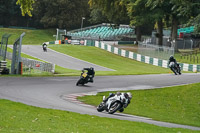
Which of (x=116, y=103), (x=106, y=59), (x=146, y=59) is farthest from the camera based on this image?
(x=106, y=59)

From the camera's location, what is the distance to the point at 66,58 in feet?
184

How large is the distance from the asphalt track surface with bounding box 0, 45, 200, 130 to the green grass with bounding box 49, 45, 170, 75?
17.4m

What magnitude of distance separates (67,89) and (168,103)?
228 inches

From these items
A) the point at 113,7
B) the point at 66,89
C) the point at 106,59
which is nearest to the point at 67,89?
the point at 66,89

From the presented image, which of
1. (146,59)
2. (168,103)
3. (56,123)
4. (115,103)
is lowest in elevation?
(168,103)

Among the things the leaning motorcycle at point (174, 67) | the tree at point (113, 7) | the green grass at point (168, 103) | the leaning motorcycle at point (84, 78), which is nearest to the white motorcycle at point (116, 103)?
the green grass at point (168, 103)

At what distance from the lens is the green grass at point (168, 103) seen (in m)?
20.1

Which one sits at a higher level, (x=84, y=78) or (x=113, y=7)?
(x=113, y=7)

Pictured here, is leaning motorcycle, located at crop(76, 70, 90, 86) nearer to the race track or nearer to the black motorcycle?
the black motorcycle

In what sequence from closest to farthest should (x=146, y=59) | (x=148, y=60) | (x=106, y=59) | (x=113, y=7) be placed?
(x=148, y=60)
(x=146, y=59)
(x=106, y=59)
(x=113, y=7)

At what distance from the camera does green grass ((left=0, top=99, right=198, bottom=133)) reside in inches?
464

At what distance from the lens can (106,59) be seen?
58281 millimetres

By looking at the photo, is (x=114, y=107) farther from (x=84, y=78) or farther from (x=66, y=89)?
(x=84, y=78)

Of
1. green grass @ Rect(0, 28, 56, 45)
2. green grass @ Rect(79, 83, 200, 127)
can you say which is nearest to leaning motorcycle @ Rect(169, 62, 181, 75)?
green grass @ Rect(79, 83, 200, 127)
